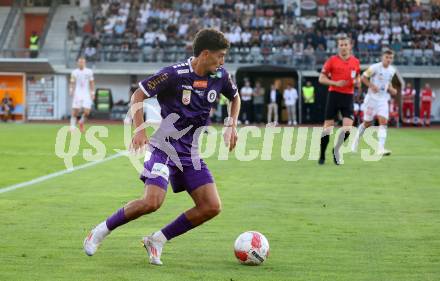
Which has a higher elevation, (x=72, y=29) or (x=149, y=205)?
(x=149, y=205)

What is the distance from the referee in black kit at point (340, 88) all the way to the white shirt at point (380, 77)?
2012mm

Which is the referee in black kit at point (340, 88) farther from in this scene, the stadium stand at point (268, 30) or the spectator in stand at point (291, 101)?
the stadium stand at point (268, 30)

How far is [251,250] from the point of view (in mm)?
7945

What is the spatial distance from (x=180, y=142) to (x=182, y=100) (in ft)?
1.19

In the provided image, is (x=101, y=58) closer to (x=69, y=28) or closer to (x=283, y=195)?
(x=69, y=28)

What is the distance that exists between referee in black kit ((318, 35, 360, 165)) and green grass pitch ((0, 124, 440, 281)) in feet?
2.32

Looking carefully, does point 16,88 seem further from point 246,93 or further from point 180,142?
point 180,142

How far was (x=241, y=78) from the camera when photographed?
45.8 meters

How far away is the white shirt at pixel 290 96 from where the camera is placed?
43.5 metres

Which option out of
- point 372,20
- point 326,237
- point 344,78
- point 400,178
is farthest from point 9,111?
point 326,237

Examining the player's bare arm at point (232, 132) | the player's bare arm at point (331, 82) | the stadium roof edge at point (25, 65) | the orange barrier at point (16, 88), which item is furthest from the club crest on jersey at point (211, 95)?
the stadium roof edge at point (25, 65)

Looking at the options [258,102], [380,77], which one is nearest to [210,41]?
[380,77]

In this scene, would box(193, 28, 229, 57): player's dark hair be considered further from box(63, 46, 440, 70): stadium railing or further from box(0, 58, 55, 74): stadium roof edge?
box(0, 58, 55, 74): stadium roof edge

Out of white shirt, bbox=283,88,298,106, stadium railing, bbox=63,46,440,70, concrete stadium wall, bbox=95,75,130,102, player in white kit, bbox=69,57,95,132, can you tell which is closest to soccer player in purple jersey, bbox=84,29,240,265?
player in white kit, bbox=69,57,95,132
